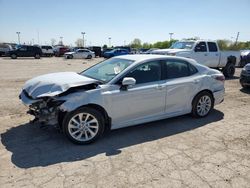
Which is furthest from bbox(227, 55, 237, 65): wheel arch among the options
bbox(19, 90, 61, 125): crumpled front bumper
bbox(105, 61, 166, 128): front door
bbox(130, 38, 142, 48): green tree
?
bbox(130, 38, 142, 48): green tree

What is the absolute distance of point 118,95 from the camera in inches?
176

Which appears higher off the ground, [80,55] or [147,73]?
[147,73]

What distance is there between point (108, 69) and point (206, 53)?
8364 mm

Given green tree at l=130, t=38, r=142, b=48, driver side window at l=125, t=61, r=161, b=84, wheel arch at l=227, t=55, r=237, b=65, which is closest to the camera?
driver side window at l=125, t=61, r=161, b=84

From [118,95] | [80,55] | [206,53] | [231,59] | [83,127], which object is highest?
[206,53]

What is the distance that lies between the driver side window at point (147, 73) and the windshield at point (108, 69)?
23 centimetres

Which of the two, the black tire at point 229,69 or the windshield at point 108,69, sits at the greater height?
the windshield at point 108,69

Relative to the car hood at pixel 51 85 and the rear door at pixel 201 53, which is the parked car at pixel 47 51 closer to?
the rear door at pixel 201 53

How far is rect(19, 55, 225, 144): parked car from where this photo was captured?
421 cm

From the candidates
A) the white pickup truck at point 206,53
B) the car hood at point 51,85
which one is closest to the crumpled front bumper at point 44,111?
the car hood at point 51,85

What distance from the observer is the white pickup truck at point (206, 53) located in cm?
1150

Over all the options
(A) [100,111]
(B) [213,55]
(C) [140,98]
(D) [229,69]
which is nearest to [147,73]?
(C) [140,98]

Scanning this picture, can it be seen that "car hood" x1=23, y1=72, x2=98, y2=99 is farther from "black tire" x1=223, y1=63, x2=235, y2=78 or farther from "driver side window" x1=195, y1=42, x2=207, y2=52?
"black tire" x1=223, y1=63, x2=235, y2=78

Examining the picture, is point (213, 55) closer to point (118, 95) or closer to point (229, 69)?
point (229, 69)
